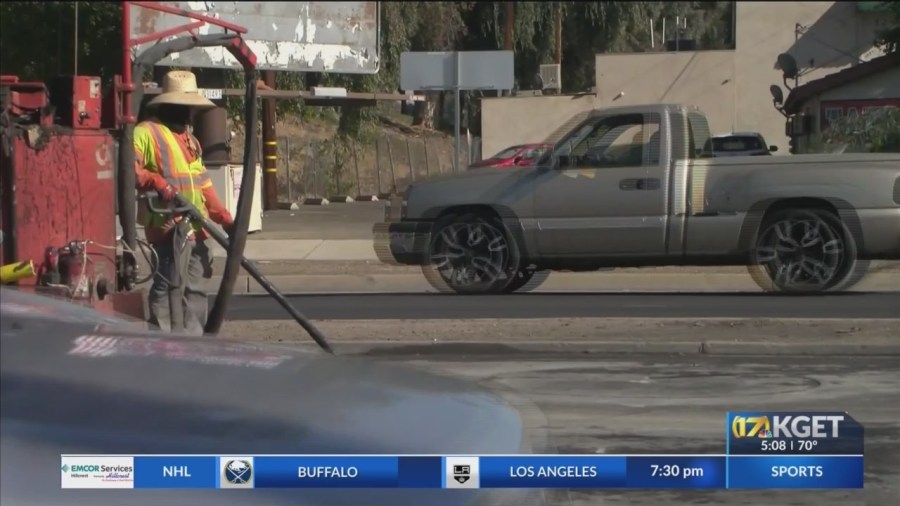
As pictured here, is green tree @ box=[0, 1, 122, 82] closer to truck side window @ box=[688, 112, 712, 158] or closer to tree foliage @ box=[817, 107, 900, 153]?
tree foliage @ box=[817, 107, 900, 153]

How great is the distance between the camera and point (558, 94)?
3309 cm

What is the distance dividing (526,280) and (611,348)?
407 cm

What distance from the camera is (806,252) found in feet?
38.1

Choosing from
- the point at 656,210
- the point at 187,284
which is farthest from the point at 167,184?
the point at 656,210

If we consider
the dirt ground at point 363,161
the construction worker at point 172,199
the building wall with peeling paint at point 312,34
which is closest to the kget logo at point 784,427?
the construction worker at point 172,199

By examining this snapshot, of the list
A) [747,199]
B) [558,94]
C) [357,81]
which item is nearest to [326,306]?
[747,199]

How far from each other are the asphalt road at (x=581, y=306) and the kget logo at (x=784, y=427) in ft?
18.9

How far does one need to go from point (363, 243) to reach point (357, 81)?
13.0 meters

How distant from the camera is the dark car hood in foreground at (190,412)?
2846 millimetres

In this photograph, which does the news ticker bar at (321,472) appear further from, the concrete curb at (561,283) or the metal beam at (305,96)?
the metal beam at (305,96)

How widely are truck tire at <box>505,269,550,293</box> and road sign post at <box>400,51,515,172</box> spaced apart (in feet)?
12.6

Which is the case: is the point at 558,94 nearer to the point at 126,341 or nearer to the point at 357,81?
the point at 357,81

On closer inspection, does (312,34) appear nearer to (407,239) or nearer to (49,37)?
(49,37)

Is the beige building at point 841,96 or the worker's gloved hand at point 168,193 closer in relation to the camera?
the worker's gloved hand at point 168,193
